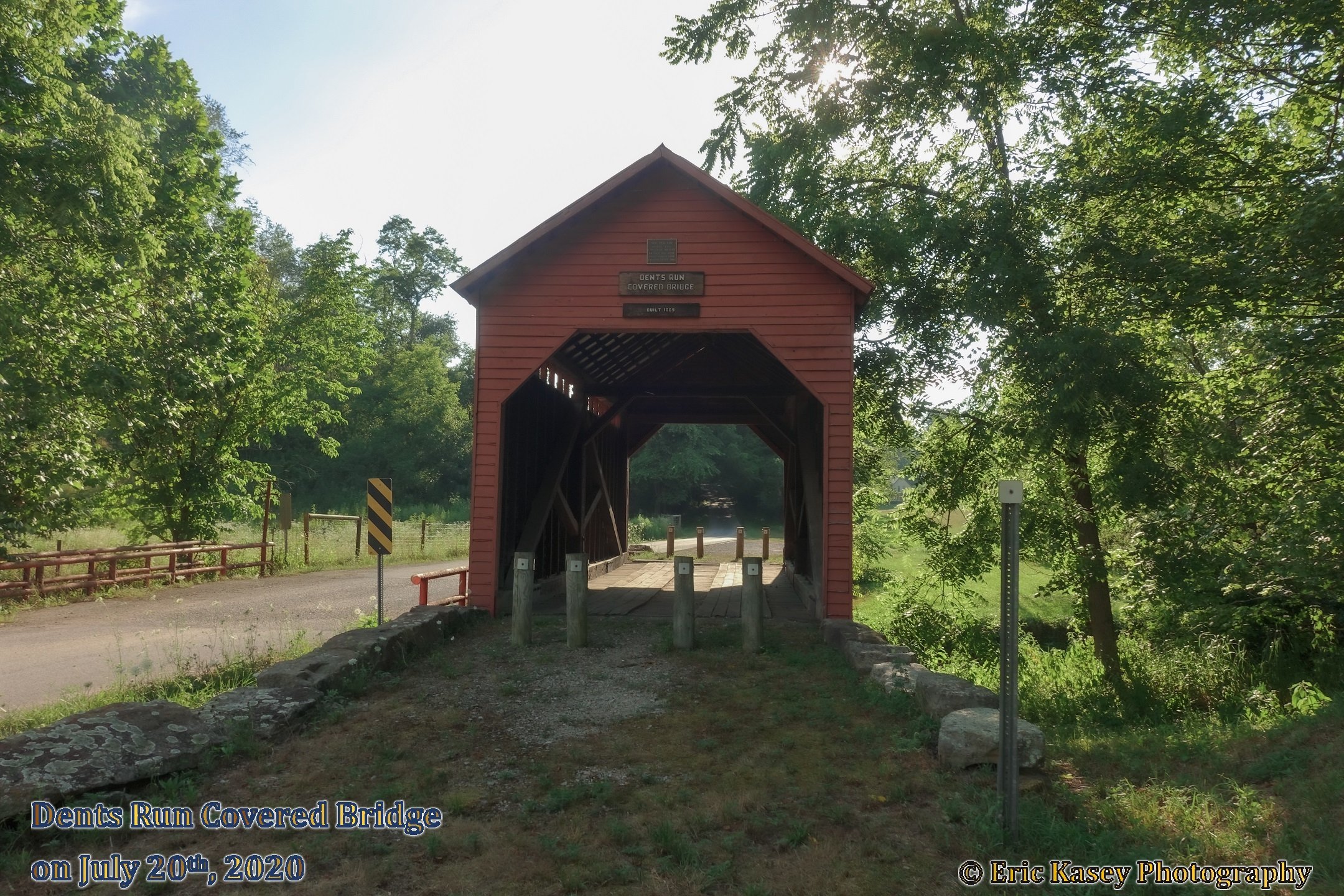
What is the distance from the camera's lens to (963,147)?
13625 mm

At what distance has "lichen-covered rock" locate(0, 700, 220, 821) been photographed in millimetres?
4215

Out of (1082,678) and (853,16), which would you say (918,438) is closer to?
(1082,678)

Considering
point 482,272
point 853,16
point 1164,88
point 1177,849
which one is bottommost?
point 1177,849

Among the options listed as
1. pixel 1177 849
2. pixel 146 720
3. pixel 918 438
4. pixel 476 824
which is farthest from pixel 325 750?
pixel 918 438

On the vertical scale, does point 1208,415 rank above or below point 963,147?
below

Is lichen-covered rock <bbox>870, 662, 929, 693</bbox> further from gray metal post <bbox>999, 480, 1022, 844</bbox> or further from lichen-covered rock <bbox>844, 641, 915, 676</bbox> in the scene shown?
gray metal post <bbox>999, 480, 1022, 844</bbox>

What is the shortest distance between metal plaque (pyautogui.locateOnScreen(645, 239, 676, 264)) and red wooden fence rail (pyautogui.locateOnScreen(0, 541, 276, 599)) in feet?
29.6

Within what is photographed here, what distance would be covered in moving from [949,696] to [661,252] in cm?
604

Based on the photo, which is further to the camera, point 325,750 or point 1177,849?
point 325,750

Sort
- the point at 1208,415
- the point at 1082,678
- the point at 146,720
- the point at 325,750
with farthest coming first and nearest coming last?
the point at 1082,678, the point at 1208,415, the point at 325,750, the point at 146,720

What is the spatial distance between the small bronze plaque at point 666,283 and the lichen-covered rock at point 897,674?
4.77m

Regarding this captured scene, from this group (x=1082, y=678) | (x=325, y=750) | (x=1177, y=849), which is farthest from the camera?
(x=1082, y=678)

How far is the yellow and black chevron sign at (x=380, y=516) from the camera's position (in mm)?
8852

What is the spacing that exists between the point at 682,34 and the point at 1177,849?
1278cm
